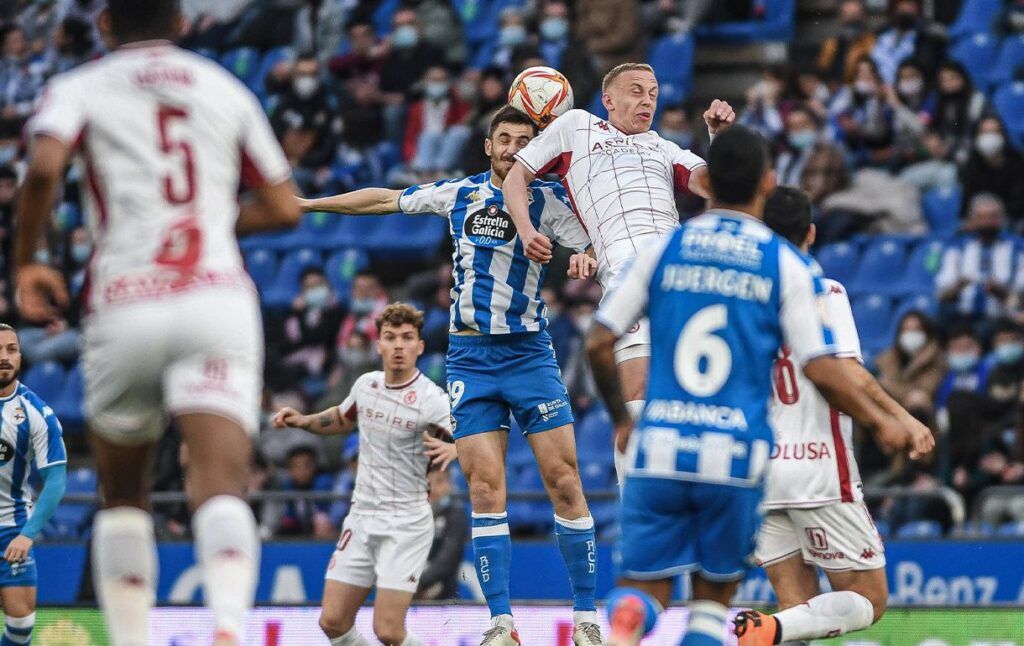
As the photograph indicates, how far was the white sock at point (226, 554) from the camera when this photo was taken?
5293mm

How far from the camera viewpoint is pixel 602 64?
19.0 m

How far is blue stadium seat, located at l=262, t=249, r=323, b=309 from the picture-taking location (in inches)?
742

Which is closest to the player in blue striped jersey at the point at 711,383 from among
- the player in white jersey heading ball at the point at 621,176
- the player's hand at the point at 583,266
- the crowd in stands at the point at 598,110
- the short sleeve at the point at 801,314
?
the short sleeve at the point at 801,314

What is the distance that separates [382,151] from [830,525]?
12.8 m

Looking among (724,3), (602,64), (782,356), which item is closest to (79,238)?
(602,64)

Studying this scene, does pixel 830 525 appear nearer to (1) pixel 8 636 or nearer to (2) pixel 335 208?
(2) pixel 335 208

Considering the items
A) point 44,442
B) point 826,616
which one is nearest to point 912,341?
point 826,616

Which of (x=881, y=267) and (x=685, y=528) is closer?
(x=685, y=528)

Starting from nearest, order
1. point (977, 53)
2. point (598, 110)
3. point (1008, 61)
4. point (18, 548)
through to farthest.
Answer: point (18, 548) < point (1008, 61) < point (977, 53) < point (598, 110)

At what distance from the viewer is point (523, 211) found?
347 inches

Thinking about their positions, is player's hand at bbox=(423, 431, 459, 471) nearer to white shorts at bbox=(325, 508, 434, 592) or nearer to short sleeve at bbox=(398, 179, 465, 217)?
white shorts at bbox=(325, 508, 434, 592)

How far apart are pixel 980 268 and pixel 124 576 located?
38.1 feet

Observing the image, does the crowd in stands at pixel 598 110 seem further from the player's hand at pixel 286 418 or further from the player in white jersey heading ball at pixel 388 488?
the player's hand at pixel 286 418

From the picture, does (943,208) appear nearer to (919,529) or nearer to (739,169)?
(919,529)
